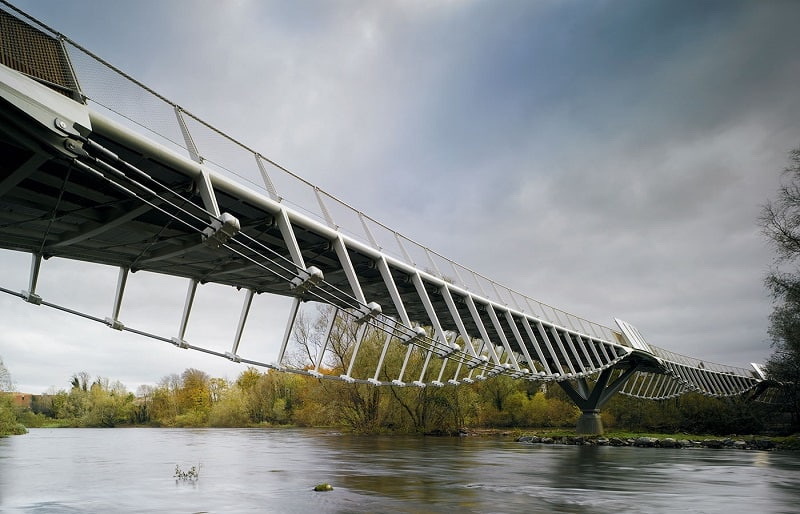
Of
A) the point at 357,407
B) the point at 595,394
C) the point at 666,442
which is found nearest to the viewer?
the point at 666,442

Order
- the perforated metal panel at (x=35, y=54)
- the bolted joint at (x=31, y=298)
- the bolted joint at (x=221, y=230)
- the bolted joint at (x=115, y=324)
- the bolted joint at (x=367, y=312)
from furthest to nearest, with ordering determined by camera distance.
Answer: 1. the bolted joint at (x=367, y=312)
2. the bolted joint at (x=115, y=324)
3. the bolted joint at (x=31, y=298)
4. the bolted joint at (x=221, y=230)
5. the perforated metal panel at (x=35, y=54)

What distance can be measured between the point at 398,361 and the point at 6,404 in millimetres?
46366

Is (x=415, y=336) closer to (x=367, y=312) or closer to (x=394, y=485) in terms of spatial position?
(x=367, y=312)

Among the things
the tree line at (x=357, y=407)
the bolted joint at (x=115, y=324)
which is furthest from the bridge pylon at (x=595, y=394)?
the bolted joint at (x=115, y=324)

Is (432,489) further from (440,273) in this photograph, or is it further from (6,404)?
(6,404)

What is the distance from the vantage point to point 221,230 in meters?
12.5

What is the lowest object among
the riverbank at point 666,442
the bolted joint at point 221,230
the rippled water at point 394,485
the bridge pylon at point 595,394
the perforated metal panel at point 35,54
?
the riverbank at point 666,442

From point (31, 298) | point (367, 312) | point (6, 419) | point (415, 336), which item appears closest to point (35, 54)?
point (31, 298)

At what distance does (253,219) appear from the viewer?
1625 cm

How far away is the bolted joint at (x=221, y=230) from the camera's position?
12.3m

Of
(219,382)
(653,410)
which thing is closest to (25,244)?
(653,410)

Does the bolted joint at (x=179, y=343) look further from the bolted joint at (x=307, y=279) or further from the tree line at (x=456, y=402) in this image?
the tree line at (x=456, y=402)

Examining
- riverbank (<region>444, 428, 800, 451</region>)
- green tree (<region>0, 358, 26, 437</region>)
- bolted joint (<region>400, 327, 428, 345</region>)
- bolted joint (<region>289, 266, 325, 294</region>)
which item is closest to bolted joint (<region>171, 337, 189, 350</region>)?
bolted joint (<region>289, 266, 325, 294</region>)

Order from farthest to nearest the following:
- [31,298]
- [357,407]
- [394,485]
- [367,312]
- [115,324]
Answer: [357,407] < [394,485] < [367,312] < [115,324] < [31,298]
